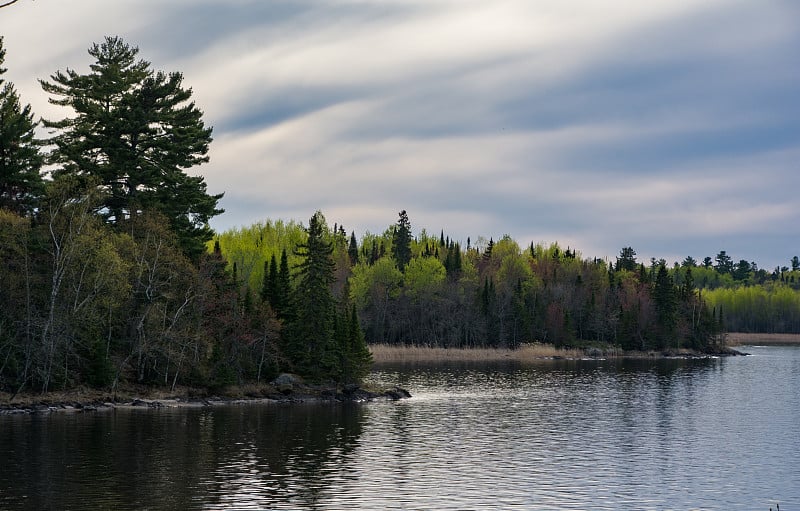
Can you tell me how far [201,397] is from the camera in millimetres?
75750

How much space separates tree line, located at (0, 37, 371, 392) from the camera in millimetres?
67812

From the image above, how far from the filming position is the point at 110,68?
276ft

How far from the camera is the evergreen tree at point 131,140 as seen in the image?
82.4 metres

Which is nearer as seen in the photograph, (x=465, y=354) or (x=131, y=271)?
(x=131, y=271)

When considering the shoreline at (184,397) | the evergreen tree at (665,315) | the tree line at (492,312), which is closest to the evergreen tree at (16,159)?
the shoreline at (184,397)

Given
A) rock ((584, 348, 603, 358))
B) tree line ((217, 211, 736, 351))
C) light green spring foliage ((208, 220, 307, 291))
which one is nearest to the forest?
light green spring foliage ((208, 220, 307, 291))

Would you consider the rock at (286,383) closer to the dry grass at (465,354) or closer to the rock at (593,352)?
the dry grass at (465,354)

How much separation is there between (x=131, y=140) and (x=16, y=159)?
11.5 meters

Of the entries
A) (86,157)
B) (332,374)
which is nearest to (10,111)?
(86,157)

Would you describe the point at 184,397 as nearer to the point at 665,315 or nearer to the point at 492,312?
the point at 492,312

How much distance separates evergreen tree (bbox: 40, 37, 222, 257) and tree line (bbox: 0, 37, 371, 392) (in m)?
0.14

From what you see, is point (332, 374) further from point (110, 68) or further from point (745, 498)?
point (745, 498)

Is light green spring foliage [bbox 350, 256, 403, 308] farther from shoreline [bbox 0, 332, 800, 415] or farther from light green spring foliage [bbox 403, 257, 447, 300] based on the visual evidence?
shoreline [bbox 0, 332, 800, 415]

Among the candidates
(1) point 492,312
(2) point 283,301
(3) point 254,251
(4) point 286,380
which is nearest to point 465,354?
(1) point 492,312
